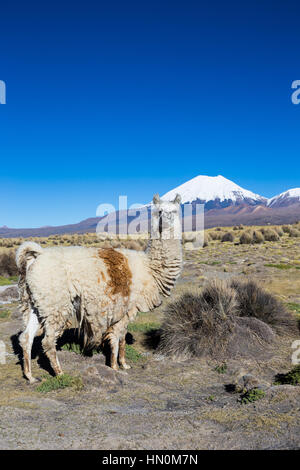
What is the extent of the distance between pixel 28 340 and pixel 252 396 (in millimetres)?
3348

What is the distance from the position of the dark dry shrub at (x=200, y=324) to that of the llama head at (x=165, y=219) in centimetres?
198

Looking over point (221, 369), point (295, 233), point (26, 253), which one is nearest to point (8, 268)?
point (26, 253)

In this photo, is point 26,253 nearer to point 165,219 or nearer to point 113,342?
point 113,342

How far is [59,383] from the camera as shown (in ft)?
16.8

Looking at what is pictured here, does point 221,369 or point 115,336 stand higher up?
point 115,336

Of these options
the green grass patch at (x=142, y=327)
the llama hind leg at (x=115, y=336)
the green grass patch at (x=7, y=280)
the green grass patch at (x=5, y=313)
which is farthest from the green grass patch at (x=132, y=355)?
the green grass patch at (x=7, y=280)

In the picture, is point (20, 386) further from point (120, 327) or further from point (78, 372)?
point (120, 327)

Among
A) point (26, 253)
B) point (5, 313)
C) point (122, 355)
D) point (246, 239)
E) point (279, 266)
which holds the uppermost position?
point (26, 253)

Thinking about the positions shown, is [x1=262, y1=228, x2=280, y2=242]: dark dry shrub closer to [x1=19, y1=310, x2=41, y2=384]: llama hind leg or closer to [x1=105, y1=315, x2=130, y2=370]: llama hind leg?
[x1=105, y1=315, x2=130, y2=370]: llama hind leg

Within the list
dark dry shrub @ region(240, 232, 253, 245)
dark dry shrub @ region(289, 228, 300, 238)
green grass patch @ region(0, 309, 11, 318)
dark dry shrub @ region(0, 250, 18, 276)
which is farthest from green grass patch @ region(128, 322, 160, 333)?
dark dry shrub @ region(289, 228, 300, 238)

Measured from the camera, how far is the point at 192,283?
559 inches

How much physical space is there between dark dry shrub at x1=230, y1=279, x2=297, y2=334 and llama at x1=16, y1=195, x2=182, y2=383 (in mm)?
2681

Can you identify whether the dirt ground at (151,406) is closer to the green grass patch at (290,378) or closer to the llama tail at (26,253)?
the green grass patch at (290,378)
